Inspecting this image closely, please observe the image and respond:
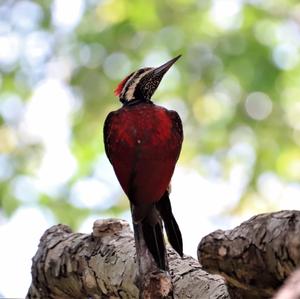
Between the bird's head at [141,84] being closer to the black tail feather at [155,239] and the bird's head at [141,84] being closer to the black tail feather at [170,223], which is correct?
the black tail feather at [170,223]

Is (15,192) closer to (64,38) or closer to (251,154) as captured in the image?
(64,38)

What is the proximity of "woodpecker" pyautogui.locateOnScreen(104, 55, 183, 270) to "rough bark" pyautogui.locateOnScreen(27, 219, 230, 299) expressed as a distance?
12 centimetres

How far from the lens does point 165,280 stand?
101 inches

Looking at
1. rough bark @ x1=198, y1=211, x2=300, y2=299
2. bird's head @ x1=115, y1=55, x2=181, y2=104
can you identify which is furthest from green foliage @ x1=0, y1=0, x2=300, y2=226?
rough bark @ x1=198, y1=211, x2=300, y2=299

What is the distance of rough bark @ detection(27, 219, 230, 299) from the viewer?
106 inches

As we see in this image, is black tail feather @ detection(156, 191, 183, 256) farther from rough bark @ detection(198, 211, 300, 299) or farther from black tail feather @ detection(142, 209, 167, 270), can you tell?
rough bark @ detection(198, 211, 300, 299)

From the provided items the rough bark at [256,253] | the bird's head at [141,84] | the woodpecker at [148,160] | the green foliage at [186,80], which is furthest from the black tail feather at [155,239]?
the green foliage at [186,80]

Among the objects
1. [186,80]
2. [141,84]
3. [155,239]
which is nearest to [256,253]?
[155,239]

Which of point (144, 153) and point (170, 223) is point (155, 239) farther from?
point (144, 153)

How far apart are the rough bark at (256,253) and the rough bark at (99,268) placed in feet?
1.02

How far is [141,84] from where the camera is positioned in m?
3.56

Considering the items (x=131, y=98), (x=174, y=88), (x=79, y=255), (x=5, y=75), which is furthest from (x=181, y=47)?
(x=79, y=255)

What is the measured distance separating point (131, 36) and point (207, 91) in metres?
0.75

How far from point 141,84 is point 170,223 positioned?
810mm
